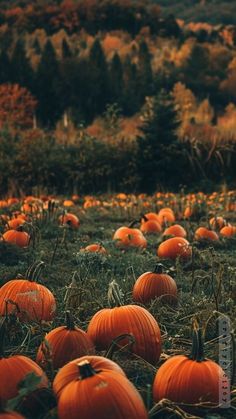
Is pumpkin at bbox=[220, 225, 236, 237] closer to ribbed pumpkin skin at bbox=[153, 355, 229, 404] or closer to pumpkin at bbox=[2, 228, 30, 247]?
pumpkin at bbox=[2, 228, 30, 247]

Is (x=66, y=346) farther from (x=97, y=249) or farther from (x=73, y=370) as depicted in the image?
(x=97, y=249)

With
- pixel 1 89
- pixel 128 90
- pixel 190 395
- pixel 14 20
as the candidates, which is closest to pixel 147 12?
pixel 14 20

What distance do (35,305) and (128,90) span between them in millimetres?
28596

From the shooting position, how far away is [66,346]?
2.51 m

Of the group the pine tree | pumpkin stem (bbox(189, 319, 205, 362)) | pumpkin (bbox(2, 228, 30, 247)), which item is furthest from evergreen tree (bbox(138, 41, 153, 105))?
pumpkin stem (bbox(189, 319, 205, 362))

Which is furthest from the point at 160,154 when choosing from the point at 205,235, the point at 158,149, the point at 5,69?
the point at 5,69

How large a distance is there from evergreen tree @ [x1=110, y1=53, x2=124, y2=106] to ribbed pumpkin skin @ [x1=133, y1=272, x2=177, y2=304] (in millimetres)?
26732

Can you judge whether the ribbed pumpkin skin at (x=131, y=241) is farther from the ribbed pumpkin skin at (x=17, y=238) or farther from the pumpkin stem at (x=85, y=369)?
the pumpkin stem at (x=85, y=369)

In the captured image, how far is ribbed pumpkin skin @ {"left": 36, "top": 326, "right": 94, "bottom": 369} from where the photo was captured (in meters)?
2.51

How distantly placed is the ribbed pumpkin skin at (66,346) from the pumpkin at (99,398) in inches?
20.7

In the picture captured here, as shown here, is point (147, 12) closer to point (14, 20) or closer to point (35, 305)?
point (14, 20)

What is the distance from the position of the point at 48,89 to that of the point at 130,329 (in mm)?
27698

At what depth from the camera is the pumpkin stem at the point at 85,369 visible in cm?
195

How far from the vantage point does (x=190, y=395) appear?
2.26m
